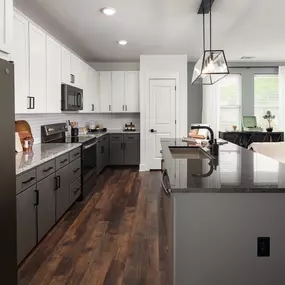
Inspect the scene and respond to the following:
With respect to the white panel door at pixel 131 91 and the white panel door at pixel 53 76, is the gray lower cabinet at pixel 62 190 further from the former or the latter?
the white panel door at pixel 131 91

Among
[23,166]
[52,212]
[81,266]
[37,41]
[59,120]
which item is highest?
[37,41]

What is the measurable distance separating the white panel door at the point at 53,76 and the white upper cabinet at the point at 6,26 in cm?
209

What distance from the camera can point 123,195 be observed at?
17.0 ft

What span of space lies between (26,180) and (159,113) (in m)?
4.96

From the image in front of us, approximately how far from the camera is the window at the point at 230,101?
8492 millimetres

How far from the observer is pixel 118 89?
7.87 meters

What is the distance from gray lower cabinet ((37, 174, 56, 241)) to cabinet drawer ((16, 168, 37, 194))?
157 millimetres

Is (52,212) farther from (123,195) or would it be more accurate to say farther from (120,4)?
(120,4)

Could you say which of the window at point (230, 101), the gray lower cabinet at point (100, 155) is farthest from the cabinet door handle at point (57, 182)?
the window at point (230, 101)

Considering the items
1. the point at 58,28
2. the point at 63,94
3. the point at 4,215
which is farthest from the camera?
the point at 58,28

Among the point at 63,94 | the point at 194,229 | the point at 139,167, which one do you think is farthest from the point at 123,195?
the point at 194,229

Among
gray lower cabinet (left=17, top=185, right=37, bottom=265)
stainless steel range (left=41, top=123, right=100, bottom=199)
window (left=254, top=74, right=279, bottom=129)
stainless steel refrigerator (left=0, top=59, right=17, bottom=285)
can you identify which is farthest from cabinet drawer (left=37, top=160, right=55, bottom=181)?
window (left=254, top=74, right=279, bottom=129)

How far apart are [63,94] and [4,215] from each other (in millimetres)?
3174

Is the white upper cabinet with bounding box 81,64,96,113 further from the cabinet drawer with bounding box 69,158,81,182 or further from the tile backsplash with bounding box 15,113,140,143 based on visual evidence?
the cabinet drawer with bounding box 69,158,81,182
